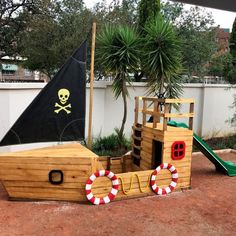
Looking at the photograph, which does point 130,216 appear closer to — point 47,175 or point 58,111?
point 47,175

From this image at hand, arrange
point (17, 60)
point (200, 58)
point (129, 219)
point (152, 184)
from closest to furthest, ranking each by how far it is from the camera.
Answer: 1. point (129, 219)
2. point (152, 184)
3. point (200, 58)
4. point (17, 60)

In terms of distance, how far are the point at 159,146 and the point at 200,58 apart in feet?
18.5

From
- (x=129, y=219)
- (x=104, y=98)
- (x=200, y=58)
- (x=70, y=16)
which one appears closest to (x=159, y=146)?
(x=129, y=219)

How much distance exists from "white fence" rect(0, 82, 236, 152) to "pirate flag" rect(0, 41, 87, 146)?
210cm

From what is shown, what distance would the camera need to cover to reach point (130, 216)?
13.6 feet

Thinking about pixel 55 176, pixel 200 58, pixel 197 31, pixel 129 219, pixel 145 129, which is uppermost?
pixel 197 31

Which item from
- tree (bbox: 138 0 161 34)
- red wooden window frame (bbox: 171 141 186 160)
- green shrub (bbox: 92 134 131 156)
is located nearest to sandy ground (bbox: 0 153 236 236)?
red wooden window frame (bbox: 171 141 186 160)

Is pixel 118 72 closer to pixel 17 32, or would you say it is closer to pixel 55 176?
pixel 55 176

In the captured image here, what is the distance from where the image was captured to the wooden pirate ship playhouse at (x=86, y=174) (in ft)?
14.3

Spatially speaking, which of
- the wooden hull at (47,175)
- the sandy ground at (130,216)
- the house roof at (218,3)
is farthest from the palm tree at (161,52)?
the wooden hull at (47,175)

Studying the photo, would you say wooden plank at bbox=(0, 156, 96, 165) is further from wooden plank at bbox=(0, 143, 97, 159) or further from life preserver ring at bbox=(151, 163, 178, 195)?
life preserver ring at bbox=(151, 163, 178, 195)

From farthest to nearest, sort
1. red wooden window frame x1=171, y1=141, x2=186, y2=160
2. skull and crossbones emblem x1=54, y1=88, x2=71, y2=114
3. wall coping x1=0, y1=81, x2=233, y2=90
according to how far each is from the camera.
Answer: wall coping x1=0, y1=81, x2=233, y2=90 < red wooden window frame x1=171, y1=141, x2=186, y2=160 < skull and crossbones emblem x1=54, y1=88, x2=71, y2=114

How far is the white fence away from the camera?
623 centimetres

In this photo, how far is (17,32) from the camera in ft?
59.1
